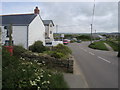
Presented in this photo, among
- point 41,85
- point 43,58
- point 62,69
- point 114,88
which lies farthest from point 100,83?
point 43,58

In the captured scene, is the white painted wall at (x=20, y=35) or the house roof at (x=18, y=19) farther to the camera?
the house roof at (x=18, y=19)

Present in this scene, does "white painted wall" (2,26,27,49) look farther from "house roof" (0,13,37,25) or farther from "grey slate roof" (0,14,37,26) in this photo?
"house roof" (0,13,37,25)

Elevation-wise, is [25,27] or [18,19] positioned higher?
[18,19]

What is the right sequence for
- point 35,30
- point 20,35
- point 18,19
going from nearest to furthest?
point 20,35, point 18,19, point 35,30

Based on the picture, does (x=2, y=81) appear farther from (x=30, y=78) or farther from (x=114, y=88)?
(x=114, y=88)

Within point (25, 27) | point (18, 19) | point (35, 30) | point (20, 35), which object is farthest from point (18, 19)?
point (20, 35)

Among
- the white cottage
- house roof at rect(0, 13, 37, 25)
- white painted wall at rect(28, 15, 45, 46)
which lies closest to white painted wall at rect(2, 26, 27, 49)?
the white cottage

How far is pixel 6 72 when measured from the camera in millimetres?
4785

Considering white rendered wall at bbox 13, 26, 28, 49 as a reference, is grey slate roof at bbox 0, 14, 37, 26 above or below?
above

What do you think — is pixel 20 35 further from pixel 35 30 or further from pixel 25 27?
pixel 35 30

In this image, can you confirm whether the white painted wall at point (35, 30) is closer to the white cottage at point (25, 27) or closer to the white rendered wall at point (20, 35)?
Answer: the white cottage at point (25, 27)

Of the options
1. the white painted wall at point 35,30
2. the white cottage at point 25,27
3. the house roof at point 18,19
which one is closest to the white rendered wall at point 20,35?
the white cottage at point 25,27

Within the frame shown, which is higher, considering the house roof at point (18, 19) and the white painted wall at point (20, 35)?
the house roof at point (18, 19)

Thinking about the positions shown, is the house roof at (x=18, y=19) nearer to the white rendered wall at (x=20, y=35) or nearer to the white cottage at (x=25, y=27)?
the white cottage at (x=25, y=27)
